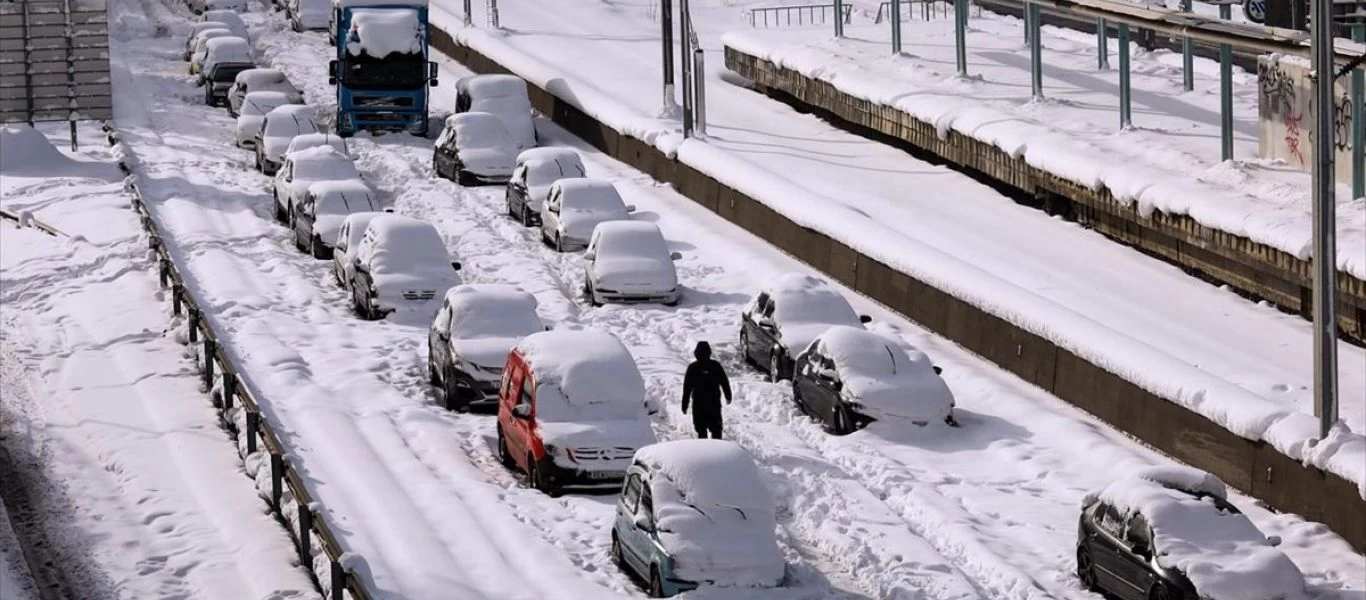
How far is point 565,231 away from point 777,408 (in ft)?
34.0

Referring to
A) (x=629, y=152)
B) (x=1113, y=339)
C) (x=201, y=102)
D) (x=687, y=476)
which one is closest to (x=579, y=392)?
(x=687, y=476)

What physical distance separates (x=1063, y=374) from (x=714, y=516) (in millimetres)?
9290

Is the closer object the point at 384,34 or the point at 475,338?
the point at 475,338

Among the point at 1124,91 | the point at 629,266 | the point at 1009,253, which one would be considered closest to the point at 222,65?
the point at 629,266

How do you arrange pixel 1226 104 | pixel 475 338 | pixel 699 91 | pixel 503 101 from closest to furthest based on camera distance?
pixel 475 338
pixel 1226 104
pixel 699 91
pixel 503 101

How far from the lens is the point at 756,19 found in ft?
235

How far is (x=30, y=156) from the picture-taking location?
4888 centimetres

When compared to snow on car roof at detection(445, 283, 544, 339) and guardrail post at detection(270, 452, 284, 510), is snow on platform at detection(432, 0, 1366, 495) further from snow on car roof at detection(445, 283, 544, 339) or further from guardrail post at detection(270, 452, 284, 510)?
guardrail post at detection(270, 452, 284, 510)

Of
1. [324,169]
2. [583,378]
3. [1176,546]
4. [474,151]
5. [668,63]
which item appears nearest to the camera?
[1176,546]

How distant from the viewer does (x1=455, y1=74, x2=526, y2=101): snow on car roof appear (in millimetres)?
49656

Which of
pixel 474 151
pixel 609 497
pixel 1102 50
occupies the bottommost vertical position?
pixel 609 497

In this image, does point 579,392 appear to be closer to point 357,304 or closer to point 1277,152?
point 357,304

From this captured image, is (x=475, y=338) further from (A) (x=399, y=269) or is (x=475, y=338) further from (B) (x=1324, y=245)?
(B) (x=1324, y=245)

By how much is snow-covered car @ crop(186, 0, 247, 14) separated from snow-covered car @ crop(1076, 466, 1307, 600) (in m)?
58.5
